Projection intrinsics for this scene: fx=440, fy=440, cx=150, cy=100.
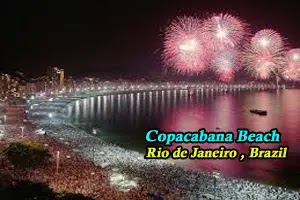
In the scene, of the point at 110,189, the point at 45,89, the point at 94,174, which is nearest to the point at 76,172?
the point at 94,174

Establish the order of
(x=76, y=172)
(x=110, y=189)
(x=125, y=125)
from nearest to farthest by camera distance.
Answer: (x=110, y=189), (x=76, y=172), (x=125, y=125)

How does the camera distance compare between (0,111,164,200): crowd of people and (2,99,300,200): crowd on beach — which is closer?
(0,111,164,200): crowd of people

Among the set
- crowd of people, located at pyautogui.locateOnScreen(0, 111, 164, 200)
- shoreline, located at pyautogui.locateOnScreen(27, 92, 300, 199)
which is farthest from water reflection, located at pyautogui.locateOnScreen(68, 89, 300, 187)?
crowd of people, located at pyautogui.locateOnScreen(0, 111, 164, 200)

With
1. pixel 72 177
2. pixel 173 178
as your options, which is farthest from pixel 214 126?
pixel 72 177

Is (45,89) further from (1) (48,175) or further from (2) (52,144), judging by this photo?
(1) (48,175)

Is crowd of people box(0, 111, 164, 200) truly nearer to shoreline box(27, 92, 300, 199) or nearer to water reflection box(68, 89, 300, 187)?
shoreline box(27, 92, 300, 199)

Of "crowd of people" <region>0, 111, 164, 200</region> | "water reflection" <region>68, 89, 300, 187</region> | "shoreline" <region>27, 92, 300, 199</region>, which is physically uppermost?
"crowd of people" <region>0, 111, 164, 200</region>

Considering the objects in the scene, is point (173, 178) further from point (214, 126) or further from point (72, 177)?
point (214, 126)

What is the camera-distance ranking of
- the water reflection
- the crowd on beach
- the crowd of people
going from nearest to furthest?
the crowd of people < the crowd on beach < the water reflection

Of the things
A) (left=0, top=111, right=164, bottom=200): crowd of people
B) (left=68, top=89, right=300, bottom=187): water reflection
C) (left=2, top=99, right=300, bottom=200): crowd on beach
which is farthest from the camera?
(left=68, top=89, right=300, bottom=187): water reflection
